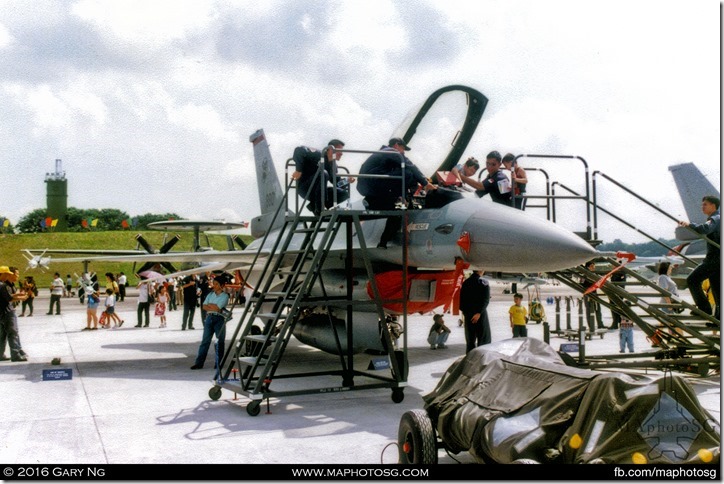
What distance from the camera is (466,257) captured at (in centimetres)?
797

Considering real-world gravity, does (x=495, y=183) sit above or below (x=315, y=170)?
below

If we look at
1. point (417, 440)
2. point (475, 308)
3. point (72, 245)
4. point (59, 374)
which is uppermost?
point (72, 245)

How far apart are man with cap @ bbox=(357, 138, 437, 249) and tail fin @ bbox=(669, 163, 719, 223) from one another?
12.4 m

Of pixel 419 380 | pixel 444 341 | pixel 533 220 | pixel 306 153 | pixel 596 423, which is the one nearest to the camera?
pixel 596 423

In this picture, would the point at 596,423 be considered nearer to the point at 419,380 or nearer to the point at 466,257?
the point at 466,257

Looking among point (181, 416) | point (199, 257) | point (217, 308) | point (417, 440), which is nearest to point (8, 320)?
point (199, 257)

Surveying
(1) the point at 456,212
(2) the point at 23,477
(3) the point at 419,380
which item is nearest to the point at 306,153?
(1) the point at 456,212

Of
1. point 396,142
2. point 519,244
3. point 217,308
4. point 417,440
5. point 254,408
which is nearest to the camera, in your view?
point 417,440

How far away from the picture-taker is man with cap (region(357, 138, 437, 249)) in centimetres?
866

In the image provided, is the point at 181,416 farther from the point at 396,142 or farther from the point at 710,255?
the point at 710,255

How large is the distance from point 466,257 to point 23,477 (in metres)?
5.30

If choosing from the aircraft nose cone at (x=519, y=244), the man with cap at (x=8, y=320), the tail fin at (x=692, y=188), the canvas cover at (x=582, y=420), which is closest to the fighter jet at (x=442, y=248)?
the aircraft nose cone at (x=519, y=244)

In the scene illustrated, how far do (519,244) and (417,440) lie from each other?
3.28m

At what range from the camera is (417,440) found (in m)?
4.80
